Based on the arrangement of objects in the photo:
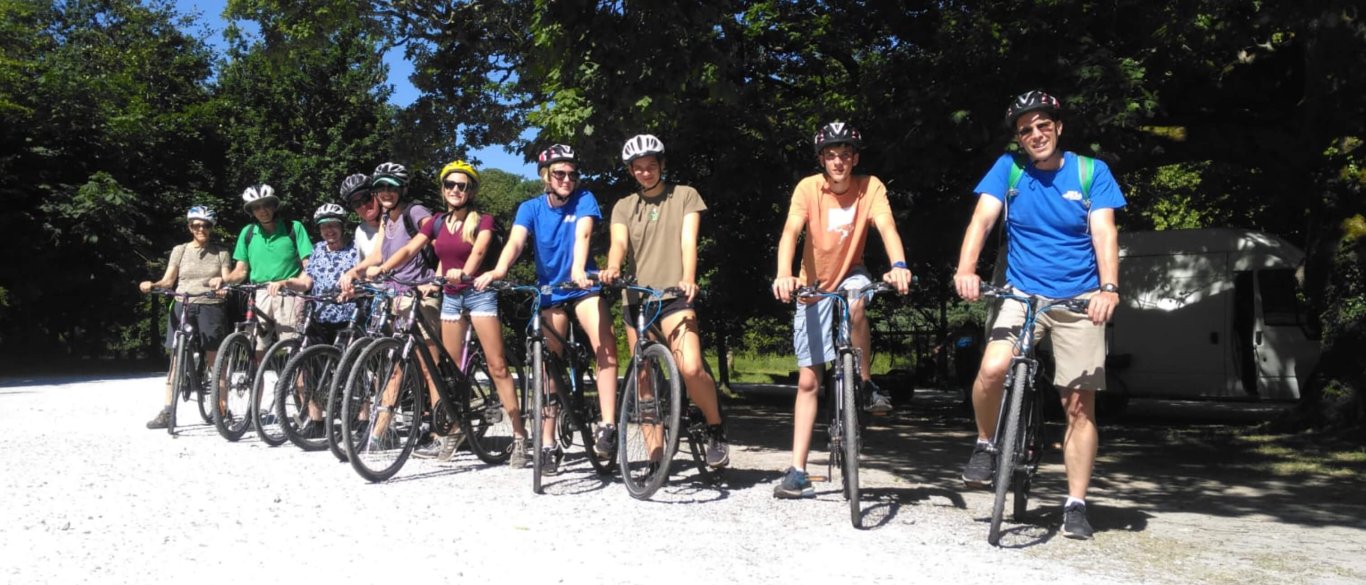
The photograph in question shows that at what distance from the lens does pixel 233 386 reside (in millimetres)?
9547

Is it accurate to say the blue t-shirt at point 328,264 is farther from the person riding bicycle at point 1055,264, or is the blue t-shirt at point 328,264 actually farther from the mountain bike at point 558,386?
the person riding bicycle at point 1055,264

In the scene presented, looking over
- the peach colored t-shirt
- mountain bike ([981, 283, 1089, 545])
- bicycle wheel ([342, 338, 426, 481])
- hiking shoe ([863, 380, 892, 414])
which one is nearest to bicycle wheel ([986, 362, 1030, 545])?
mountain bike ([981, 283, 1089, 545])

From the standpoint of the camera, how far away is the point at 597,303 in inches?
283

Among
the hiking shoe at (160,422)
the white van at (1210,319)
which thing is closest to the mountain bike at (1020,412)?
the hiking shoe at (160,422)

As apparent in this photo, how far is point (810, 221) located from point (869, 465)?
2.84 m

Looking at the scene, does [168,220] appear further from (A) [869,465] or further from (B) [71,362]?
(A) [869,465]

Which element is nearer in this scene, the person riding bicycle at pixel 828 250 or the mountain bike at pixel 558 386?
the person riding bicycle at pixel 828 250

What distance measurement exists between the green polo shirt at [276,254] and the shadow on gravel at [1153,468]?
4036 mm

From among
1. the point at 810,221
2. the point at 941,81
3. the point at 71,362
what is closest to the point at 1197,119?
the point at 941,81

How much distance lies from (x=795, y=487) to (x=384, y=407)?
2.47m

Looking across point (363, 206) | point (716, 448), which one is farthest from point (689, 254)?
point (363, 206)

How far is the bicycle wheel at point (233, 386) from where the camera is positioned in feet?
30.5

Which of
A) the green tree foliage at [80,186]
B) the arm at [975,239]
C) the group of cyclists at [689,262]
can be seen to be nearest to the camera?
the arm at [975,239]

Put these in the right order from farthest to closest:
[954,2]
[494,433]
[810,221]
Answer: [954,2]
[494,433]
[810,221]
